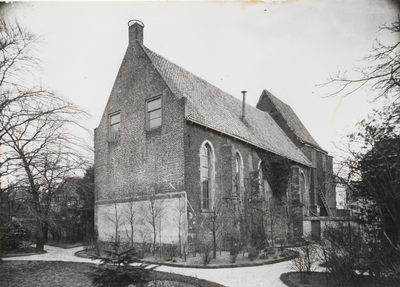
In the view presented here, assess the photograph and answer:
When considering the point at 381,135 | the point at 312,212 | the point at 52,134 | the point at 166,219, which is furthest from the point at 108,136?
the point at 312,212

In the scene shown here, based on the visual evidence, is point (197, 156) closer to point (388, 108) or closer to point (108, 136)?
point (108, 136)

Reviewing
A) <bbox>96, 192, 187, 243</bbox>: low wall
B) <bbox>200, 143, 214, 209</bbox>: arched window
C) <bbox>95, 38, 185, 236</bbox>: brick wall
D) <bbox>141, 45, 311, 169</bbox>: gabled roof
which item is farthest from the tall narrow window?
<bbox>96, 192, 187, 243</bbox>: low wall

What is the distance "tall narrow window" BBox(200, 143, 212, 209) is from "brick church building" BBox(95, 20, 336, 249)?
58 millimetres

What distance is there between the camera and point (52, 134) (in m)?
8.80

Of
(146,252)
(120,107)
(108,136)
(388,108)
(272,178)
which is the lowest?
(146,252)

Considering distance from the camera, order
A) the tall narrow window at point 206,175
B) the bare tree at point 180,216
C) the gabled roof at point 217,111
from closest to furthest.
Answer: the bare tree at point 180,216 < the tall narrow window at point 206,175 < the gabled roof at point 217,111

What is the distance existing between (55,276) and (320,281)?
353 inches

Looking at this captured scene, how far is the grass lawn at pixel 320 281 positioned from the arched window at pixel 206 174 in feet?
27.3

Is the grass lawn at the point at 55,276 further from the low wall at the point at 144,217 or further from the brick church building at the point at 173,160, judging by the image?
the brick church building at the point at 173,160

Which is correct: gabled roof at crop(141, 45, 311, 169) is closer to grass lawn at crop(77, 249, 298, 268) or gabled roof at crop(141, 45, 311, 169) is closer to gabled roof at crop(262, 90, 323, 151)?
gabled roof at crop(262, 90, 323, 151)

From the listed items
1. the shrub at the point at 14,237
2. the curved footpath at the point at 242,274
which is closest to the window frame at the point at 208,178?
the curved footpath at the point at 242,274

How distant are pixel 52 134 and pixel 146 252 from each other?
1075 cm

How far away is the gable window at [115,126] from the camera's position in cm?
2181

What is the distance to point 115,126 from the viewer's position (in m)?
22.1
